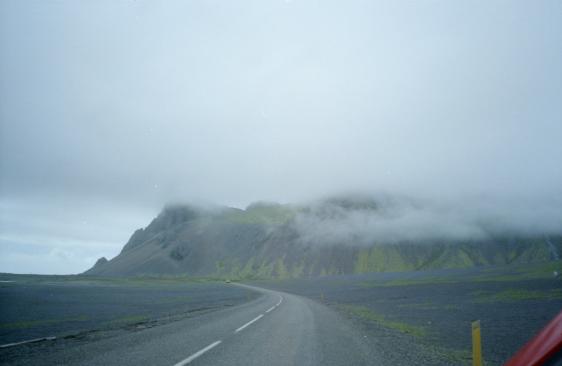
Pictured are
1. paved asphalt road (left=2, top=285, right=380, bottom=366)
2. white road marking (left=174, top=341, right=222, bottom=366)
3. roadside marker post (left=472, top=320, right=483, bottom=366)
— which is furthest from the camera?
paved asphalt road (left=2, top=285, right=380, bottom=366)

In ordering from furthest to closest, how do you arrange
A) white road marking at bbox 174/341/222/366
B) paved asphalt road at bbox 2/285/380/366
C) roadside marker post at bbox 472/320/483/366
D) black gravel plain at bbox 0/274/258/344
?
black gravel plain at bbox 0/274/258/344 < paved asphalt road at bbox 2/285/380/366 < white road marking at bbox 174/341/222/366 < roadside marker post at bbox 472/320/483/366

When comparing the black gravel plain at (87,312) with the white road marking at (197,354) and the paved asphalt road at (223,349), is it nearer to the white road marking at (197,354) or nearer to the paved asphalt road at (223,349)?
the paved asphalt road at (223,349)

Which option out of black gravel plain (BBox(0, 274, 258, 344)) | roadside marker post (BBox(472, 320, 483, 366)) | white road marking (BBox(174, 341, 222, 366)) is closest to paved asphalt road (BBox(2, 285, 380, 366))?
white road marking (BBox(174, 341, 222, 366))

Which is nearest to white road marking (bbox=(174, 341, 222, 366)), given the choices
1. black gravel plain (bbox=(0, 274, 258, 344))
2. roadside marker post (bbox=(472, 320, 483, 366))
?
roadside marker post (bbox=(472, 320, 483, 366))

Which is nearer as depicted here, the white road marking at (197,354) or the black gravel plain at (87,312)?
the white road marking at (197,354)

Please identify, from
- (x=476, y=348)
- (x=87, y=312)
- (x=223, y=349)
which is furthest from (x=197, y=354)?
(x=87, y=312)

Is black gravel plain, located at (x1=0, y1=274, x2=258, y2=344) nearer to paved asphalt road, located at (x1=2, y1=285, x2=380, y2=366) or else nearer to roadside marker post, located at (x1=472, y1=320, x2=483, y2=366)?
paved asphalt road, located at (x1=2, y1=285, x2=380, y2=366)

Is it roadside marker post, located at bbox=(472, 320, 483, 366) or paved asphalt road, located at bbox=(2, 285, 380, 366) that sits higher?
roadside marker post, located at bbox=(472, 320, 483, 366)

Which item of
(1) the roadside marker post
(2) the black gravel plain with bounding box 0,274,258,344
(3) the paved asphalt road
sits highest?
(1) the roadside marker post

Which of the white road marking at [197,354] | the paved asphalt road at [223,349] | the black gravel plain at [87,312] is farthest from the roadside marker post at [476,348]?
the black gravel plain at [87,312]

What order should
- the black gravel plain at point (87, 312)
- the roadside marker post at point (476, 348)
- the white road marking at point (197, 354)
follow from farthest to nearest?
the black gravel plain at point (87, 312) < the white road marking at point (197, 354) < the roadside marker post at point (476, 348)

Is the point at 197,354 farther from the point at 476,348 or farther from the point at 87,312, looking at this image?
the point at 87,312

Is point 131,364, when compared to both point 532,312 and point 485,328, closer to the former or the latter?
point 485,328

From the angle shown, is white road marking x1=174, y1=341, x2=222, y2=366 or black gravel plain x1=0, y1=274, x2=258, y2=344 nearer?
white road marking x1=174, y1=341, x2=222, y2=366
